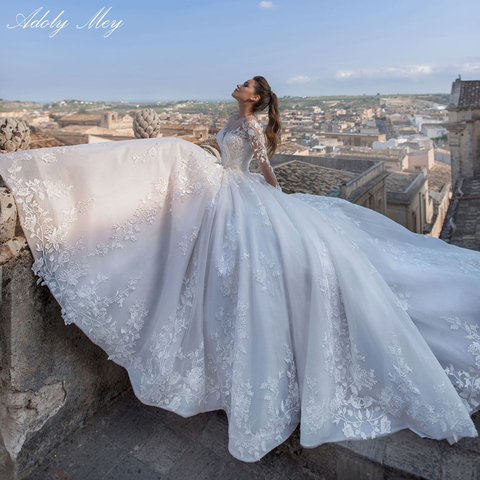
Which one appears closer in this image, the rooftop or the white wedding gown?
the white wedding gown

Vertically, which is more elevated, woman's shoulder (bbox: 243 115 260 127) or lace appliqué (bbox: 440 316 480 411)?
woman's shoulder (bbox: 243 115 260 127)

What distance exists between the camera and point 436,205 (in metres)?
18.8

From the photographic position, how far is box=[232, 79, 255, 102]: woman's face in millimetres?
2082

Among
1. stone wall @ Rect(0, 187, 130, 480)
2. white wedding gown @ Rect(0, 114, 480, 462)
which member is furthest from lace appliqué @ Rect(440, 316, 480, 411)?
stone wall @ Rect(0, 187, 130, 480)

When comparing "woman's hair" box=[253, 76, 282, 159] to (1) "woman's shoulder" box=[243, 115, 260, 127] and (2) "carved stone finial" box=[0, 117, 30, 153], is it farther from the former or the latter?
(2) "carved stone finial" box=[0, 117, 30, 153]

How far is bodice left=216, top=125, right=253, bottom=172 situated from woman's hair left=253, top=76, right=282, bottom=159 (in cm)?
20

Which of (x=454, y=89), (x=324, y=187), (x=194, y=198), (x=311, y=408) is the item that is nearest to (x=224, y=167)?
(x=194, y=198)

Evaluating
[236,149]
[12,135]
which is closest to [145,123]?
[236,149]

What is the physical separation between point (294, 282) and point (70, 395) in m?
0.91

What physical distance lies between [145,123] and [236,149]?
1.63ft

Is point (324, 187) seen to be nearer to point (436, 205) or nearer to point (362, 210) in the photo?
point (362, 210)

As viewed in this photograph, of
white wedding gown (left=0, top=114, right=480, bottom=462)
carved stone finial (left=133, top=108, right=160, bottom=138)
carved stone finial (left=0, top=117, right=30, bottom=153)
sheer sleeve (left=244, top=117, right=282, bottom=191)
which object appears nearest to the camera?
white wedding gown (left=0, top=114, right=480, bottom=462)

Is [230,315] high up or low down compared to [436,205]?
up

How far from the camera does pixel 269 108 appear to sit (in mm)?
2184
